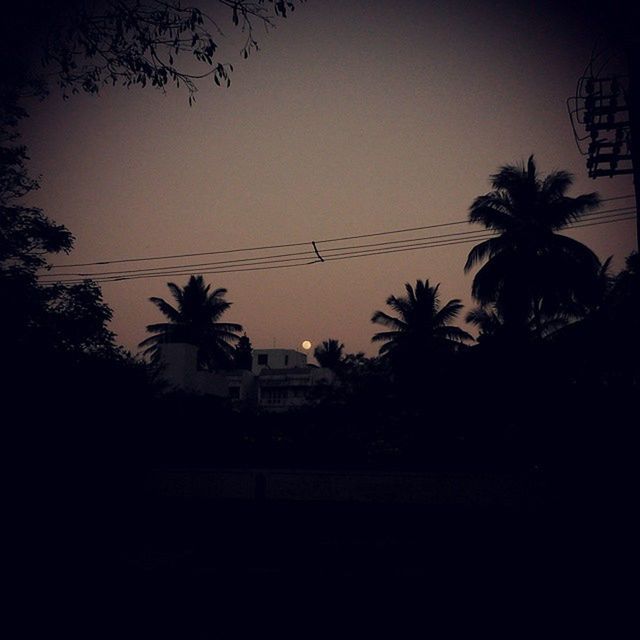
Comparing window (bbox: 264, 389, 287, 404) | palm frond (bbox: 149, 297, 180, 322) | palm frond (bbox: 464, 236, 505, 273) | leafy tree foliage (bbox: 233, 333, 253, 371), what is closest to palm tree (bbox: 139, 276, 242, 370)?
palm frond (bbox: 149, 297, 180, 322)

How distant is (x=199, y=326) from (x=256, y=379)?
11752 millimetres

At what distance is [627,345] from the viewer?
13.7 m

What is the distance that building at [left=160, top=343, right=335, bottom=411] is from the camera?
27844 mm

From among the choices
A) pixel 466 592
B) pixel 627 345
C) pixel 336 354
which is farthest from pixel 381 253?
pixel 336 354

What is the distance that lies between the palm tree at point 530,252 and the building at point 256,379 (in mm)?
8364

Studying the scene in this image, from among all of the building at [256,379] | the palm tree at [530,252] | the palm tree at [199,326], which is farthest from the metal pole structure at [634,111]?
the palm tree at [199,326]

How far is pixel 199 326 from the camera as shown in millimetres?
35562

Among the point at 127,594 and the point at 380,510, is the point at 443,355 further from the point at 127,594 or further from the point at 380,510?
the point at 127,594

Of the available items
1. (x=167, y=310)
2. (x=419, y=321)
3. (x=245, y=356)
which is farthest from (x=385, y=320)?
(x=245, y=356)

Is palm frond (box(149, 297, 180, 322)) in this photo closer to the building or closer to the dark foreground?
the building

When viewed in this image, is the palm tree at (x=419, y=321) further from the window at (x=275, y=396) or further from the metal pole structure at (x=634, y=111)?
the metal pole structure at (x=634, y=111)

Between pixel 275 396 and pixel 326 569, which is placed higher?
pixel 275 396

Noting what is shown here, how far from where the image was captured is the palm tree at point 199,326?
35.5m

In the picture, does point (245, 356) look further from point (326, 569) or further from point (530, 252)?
point (326, 569)
